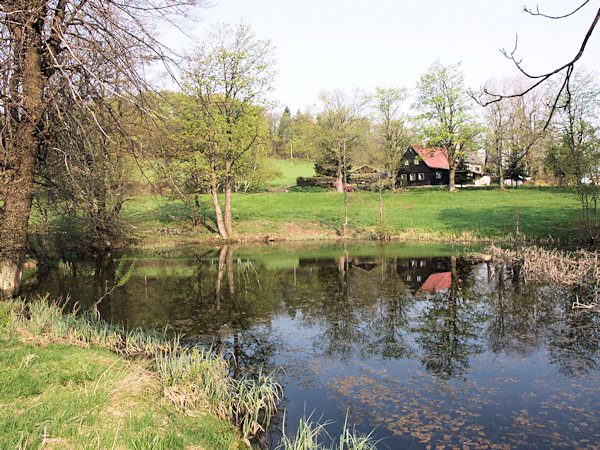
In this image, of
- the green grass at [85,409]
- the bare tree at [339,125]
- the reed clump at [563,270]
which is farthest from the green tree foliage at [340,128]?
the green grass at [85,409]

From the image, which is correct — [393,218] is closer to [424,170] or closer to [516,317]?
[516,317]

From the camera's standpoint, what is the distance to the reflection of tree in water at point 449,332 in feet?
24.2

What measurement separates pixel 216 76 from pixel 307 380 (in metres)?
21.4

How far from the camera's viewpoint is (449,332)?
9141 millimetres

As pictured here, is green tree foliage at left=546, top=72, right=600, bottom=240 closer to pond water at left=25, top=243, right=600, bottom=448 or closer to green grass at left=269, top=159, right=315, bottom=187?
pond water at left=25, top=243, right=600, bottom=448

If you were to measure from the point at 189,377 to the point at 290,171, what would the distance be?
67374 millimetres

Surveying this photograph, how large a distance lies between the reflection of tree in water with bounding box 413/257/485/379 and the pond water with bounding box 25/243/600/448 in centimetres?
3

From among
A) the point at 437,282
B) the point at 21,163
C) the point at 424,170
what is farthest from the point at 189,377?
the point at 424,170

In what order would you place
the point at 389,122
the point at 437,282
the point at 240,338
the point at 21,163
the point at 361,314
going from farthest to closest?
1. the point at 389,122
2. the point at 437,282
3. the point at 361,314
4. the point at 240,338
5. the point at 21,163

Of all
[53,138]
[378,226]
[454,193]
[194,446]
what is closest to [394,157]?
[454,193]

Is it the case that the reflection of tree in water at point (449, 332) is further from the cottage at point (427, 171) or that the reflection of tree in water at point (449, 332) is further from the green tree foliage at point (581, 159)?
the cottage at point (427, 171)

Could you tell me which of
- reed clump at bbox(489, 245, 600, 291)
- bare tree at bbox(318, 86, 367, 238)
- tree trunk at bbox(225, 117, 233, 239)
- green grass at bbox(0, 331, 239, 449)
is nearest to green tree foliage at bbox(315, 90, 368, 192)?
bare tree at bbox(318, 86, 367, 238)

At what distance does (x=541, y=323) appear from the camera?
960cm

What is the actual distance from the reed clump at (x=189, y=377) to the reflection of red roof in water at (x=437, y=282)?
340 inches
